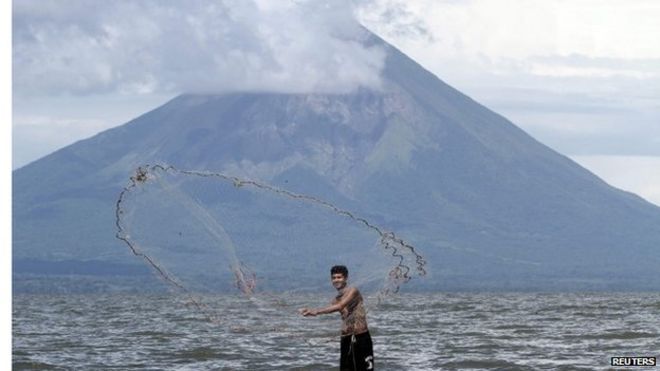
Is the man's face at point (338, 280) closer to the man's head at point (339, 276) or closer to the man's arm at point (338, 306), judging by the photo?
the man's head at point (339, 276)

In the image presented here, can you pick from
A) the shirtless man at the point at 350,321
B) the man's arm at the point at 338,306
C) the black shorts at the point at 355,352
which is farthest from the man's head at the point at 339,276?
the black shorts at the point at 355,352

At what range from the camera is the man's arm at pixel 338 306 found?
23984mm

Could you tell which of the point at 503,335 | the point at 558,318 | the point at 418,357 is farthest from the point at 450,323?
the point at 418,357

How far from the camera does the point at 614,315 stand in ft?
262

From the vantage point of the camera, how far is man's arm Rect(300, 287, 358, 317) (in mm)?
23984

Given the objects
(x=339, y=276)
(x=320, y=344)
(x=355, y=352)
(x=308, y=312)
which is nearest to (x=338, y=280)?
(x=339, y=276)

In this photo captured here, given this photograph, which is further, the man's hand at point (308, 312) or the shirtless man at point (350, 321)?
the shirtless man at point (350, 321)

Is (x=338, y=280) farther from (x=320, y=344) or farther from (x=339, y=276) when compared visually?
(x=320, y=344)

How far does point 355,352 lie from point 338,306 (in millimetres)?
1096

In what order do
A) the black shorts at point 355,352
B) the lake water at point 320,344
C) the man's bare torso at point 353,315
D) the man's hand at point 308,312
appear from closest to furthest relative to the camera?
the man's hand at point 308,312
the man's bare torso at point 353,315
the black shorts at point 355,352
the lake water at point 320,344

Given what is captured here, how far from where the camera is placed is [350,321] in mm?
24688

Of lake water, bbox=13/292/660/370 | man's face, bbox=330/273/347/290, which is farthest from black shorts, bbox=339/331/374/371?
lake water, bbox=13/292/660/370

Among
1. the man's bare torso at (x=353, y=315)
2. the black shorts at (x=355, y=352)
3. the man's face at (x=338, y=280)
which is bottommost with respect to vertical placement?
the black shorts at (x=355, y=352)
